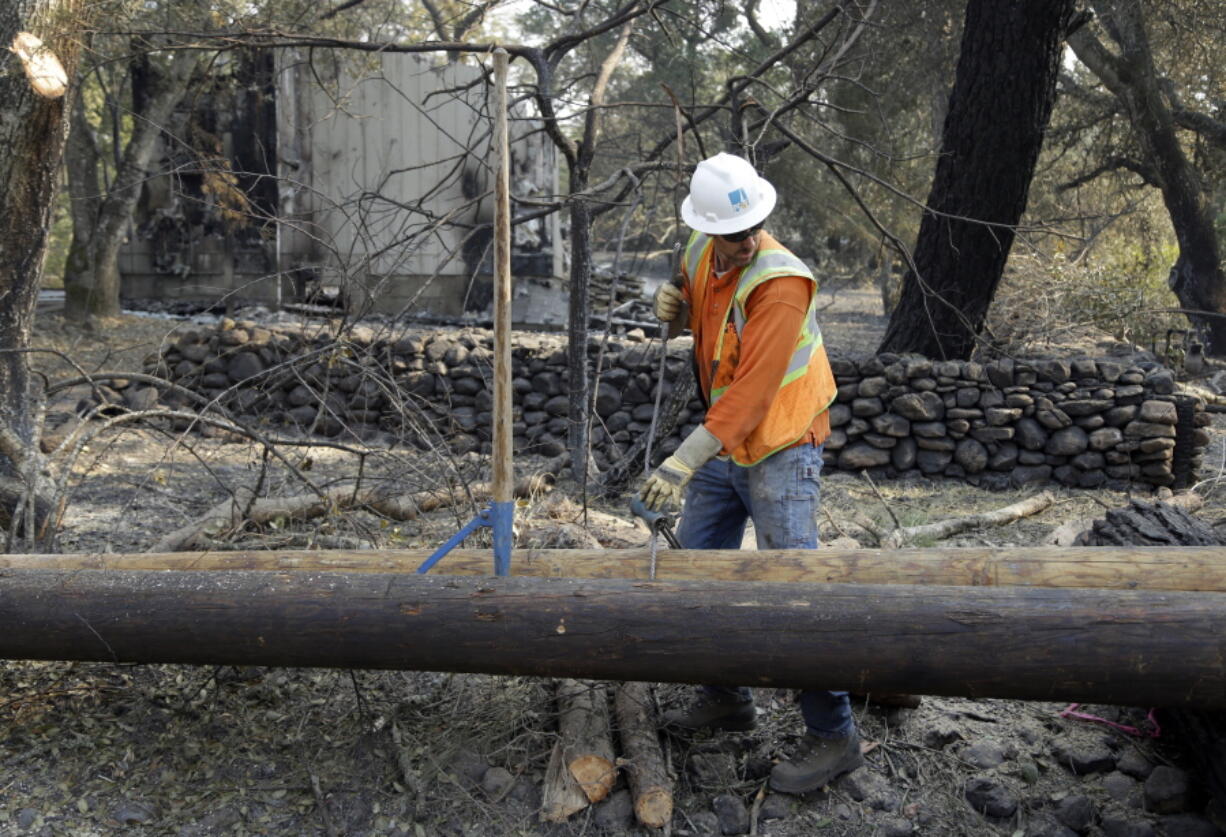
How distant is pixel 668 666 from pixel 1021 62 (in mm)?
6134

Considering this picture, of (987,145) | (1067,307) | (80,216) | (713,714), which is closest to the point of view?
(713,714)

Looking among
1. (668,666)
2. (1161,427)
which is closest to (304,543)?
(668,666)

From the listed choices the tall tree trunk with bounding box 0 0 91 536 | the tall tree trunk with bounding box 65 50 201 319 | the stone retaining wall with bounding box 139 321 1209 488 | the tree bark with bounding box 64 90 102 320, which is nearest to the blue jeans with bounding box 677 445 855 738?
the tall tree trunk with bounding box 0 0 91 536

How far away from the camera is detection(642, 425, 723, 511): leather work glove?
342cm

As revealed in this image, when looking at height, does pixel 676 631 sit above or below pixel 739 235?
below

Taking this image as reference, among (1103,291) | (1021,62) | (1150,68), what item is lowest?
(1103,291)

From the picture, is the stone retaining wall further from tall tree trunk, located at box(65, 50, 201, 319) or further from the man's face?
tall tree trunk, located at box(65, 50, 201, 319)

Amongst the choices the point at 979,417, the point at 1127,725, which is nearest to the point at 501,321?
the point at 1127,725

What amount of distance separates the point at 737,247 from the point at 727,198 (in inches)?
6.5

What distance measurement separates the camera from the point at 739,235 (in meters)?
3.45

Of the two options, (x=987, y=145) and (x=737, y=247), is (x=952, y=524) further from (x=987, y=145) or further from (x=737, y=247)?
(x=737, y=247)

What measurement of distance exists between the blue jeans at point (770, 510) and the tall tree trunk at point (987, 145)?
3946 millimetres

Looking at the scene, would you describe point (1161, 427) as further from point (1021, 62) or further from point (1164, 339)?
point (1164, 339)

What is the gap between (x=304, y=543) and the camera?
5.04 m
